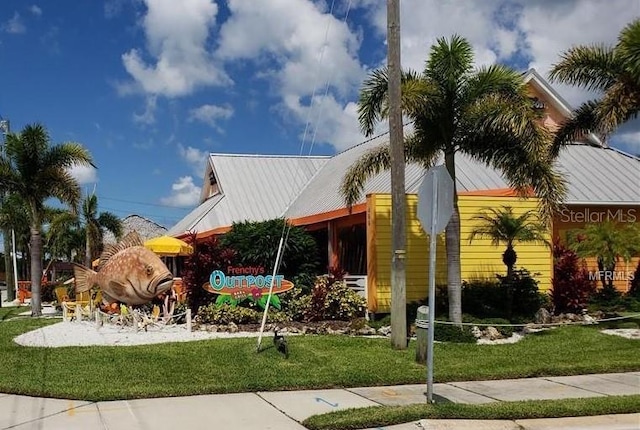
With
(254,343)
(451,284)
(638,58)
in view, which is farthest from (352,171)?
(638,58)

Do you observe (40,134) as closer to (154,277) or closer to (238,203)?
(154,277)

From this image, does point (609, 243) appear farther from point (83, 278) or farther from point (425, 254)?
point (83, 278)

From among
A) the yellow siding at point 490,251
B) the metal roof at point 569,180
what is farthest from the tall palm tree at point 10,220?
the yellow siding at point 490,251

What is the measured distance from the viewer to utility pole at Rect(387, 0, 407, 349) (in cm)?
1325

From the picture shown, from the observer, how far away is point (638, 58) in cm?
1384

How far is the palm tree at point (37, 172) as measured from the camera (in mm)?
22266

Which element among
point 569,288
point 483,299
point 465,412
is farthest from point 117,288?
point 569,288

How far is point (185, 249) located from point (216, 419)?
14.1m

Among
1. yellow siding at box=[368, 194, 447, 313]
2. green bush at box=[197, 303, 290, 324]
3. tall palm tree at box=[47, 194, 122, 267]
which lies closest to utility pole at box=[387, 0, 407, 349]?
yellow siding at box=[368, 194, 447, 313]

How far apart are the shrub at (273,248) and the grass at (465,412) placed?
10.4 m

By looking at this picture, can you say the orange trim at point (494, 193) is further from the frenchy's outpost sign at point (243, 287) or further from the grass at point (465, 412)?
the grass at point (465, 412)

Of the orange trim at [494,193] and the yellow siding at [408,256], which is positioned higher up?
the orange trim at [494,193]

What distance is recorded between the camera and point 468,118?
14.6 m

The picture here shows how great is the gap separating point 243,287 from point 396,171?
5.93m
